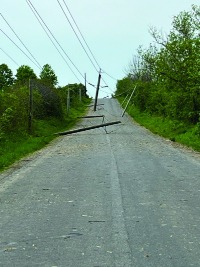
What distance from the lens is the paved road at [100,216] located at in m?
5.38

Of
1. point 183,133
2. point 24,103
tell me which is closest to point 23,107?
point 24,103

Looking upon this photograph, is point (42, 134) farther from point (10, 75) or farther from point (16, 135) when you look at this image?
point (10, 75)

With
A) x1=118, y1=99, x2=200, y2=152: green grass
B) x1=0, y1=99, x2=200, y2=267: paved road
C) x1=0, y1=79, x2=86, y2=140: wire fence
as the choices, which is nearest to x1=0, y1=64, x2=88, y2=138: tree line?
x1=0, y1=79, x2=86, y2=140: wire fence

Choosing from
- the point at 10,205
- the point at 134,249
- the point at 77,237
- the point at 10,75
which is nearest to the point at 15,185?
the point at 10,205

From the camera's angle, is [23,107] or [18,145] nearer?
[18,145]

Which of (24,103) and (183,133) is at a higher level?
(24,103)

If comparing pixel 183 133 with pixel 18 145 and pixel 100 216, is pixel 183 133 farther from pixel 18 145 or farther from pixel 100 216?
pixel 100 216

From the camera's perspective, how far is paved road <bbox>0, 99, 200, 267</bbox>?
17.6 ft

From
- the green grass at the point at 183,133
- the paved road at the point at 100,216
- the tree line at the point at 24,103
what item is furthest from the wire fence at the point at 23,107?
the paved road at the point at 100,216

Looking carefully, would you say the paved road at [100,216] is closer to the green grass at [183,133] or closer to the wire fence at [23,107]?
the green grass at [183,133]

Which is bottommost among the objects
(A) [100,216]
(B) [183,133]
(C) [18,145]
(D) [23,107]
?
(C) [18,145]

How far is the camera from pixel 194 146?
70.0ft

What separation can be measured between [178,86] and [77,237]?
84.5 ft

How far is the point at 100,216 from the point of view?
24.2 feet
